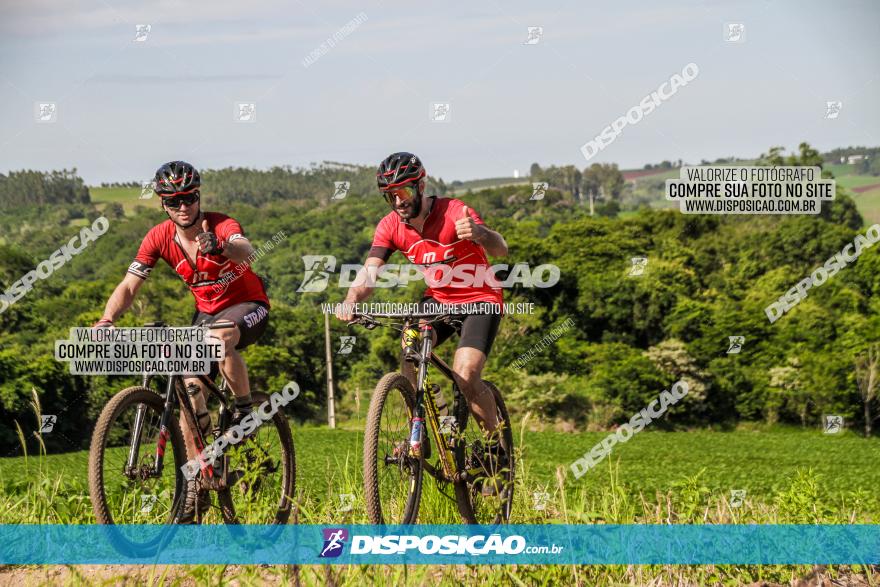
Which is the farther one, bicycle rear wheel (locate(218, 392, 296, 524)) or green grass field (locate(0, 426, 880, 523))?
green grass field (locate(0, 426, 880, 523))

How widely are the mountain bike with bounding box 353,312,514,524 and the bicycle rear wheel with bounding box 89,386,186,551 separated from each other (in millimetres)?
1297

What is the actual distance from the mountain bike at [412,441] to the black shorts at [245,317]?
2.81ft

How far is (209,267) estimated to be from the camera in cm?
689

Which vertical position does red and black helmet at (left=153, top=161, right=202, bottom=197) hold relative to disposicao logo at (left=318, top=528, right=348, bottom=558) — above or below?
above

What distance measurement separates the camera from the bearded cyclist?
21.6 ft

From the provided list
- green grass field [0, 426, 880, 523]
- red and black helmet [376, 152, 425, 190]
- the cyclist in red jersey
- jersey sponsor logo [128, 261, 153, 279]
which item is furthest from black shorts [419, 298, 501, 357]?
green grass field [0, 426, 880, 523]

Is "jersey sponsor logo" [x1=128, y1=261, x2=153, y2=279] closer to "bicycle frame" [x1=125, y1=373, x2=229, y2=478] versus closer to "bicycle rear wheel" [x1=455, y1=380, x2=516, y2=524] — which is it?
"bicycle frame" [x1=125, y1=373, x2=229, y2=478]

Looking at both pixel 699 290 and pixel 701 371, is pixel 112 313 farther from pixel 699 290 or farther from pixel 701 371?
pixel 699 290

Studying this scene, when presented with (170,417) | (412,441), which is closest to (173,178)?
(170,417)

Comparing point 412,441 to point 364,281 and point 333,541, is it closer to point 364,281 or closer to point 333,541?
point 333,541

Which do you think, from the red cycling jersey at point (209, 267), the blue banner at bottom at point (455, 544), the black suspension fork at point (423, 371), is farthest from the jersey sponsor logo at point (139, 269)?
the black suspension fork at point (423, 371)

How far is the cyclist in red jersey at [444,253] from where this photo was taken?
21.8 feet

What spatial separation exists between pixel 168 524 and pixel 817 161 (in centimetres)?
10807

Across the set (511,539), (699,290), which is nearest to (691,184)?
(511,539)
